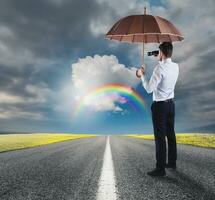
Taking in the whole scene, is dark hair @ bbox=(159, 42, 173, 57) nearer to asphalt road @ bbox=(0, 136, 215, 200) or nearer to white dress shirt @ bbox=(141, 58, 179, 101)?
white dress shirt @ bbox=(141, 58, 179, 101)

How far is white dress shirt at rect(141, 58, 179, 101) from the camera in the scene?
18.5 feet

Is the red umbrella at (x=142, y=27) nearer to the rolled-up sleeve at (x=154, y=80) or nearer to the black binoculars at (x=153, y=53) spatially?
the black binoculars at (x=153, y=53)

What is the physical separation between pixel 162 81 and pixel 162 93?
21 cm

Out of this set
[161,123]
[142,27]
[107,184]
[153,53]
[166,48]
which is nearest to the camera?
[107,184]

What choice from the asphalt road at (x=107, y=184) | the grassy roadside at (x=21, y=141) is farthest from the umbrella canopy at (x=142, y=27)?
the grassy roadside at (x=21, y=141)

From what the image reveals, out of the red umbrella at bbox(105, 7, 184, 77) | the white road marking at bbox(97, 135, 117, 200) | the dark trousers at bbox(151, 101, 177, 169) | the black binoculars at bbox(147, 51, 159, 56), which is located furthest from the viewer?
the red umbrella at bbox(105, 7, 184, 77)

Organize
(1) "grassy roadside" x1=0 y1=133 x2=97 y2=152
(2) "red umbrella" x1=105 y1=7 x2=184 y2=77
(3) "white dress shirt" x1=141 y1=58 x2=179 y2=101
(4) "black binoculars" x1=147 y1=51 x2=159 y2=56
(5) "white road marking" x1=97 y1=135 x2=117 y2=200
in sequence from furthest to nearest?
Result: 1. (1) "grassy roadside" x1=0 y1=133 x2=97 y2=152
2. (2) "red umbrella" x1=105 y1=7 x2=184 y2=77
3. (4) "black binoculars" x1=147 y1=51 x2=159 y2=56
4. (3) "white dress shirt" x1=141 y1=58 x2=179 y2=101
5. (5) "white road marking" x1=97 y1=135 x2=117 y2=200

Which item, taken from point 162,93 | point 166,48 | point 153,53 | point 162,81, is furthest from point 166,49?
point 162,93

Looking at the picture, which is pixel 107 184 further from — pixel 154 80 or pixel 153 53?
pixel 153 53

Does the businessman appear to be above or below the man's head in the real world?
below

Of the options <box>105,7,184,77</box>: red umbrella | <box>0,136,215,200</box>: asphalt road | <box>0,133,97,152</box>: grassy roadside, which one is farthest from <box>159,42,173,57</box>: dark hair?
<box>0,133,97,152</box>: grassy roadside

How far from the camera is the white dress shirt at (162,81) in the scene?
18.5 feet

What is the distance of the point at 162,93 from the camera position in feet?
18.8

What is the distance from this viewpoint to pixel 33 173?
18.6ft
